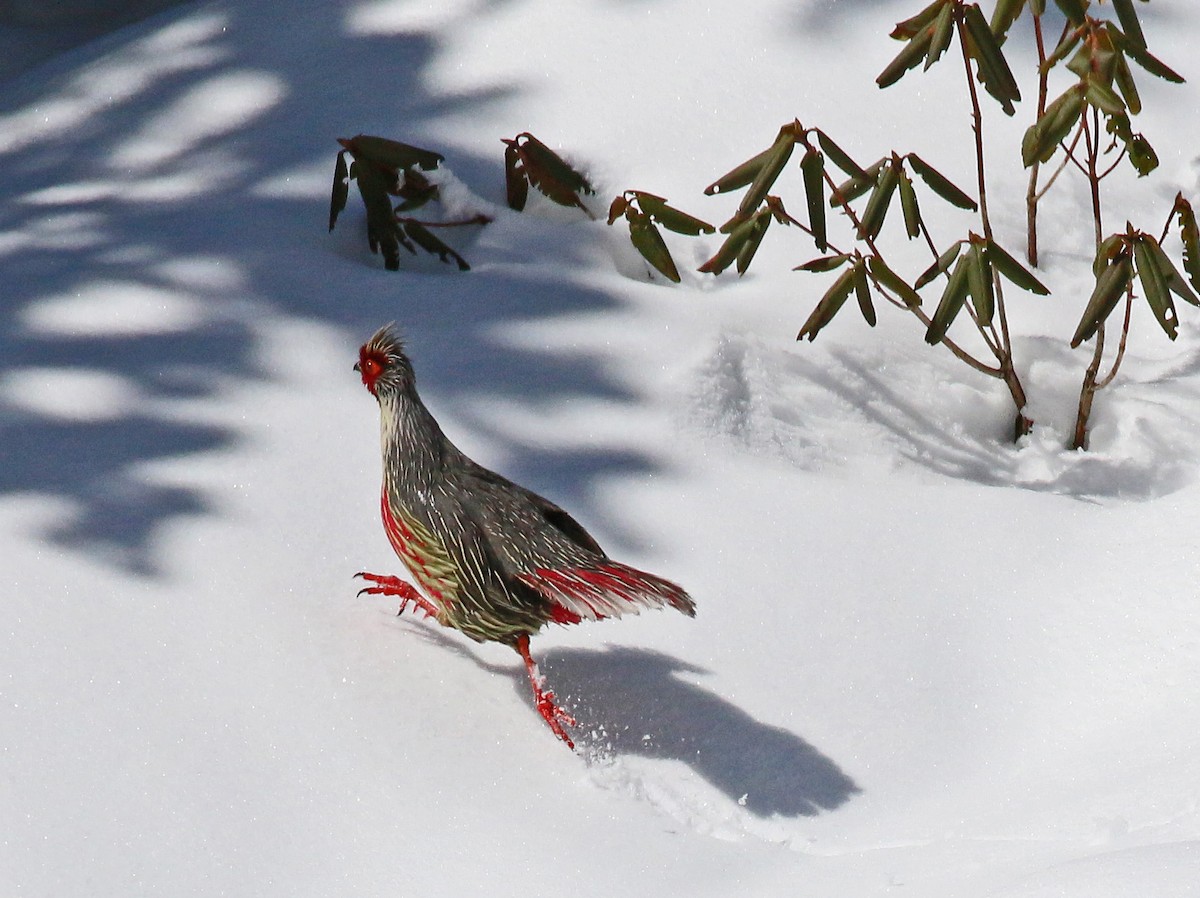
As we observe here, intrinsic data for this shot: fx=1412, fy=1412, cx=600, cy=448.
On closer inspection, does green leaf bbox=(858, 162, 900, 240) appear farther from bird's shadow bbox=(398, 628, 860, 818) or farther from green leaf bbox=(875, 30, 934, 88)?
bird's shadow bbox=(398, 628, 860, 818)

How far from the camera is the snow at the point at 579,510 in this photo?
81.3 inches

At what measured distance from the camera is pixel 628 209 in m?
3.12

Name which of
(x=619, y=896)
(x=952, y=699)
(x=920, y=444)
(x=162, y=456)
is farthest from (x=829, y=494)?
(x=162, y=456)

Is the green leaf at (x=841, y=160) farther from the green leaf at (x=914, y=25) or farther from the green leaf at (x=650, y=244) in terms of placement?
the green leaf at (x=650, y=244)

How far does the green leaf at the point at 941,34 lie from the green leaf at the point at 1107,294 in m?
0.53

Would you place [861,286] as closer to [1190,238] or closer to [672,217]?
[672,217]

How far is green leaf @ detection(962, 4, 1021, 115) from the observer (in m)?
2.65

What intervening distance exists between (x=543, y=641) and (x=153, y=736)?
2.31 ft

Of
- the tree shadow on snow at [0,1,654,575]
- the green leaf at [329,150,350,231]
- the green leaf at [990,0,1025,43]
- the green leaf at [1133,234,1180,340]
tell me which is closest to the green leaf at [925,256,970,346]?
the green leaf at [1133,234,1180,340]

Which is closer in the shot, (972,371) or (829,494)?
(829,494)

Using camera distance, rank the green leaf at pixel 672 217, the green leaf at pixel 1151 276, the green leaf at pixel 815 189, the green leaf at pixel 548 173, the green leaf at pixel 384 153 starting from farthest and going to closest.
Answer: the green leaf at pixel 548 173, the green leaf at pixel 384 153, the green leaf at pixel 672 217, the green leaf at pixel 815 189, the green leaf at pixel 1151 276

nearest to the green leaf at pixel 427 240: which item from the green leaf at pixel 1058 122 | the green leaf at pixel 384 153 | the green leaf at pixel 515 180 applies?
the green leaf at pixel 384 153

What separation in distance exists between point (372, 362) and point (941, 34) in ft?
3.94

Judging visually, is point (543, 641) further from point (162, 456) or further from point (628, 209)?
point (628, 209)
